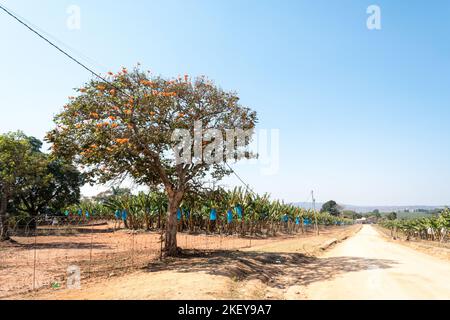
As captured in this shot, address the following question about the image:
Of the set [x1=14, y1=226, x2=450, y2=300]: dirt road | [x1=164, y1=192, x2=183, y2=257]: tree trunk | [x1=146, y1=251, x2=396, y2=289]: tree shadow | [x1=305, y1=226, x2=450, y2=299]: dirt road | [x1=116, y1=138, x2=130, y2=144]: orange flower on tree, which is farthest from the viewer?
[x1=164, y1=192, x2=183, y2=257]: tree trunk

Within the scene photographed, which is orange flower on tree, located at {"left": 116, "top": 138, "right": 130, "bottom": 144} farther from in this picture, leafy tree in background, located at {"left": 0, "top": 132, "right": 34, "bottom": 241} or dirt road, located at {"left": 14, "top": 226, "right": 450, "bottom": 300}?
leafy tree in background, located at {"left": 0, "top": 132, "right": 34, "bottom": 241}

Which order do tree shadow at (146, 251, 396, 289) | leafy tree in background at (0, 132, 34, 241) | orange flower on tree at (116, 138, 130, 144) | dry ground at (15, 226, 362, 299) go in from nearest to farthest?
dry ground at (15, 226, 362, 299)
orange flower on tree at (116, 138, 130, 144)
tree shadow at (146, 251, 396, 289)
leafy tree in background at (0, 132, 34, 241)

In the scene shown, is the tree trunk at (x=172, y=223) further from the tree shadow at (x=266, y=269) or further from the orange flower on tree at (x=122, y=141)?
the orange flower on tree at (x=122, y=141)

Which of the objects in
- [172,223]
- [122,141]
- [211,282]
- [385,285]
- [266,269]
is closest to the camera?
[211,282]

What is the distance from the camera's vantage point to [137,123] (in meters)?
14.4

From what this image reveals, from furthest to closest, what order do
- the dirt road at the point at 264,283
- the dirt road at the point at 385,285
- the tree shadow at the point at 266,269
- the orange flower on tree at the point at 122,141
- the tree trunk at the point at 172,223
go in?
the tree trunk at the point at 172,223, the tree shadow at the point at 266,269, the orange flower on tree at the point at 122,141, the dirt road at the point at 385,285, the dirt road at the point at 264,283

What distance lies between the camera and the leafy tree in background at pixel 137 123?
13734mm

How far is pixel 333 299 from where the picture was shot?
9.44 metres

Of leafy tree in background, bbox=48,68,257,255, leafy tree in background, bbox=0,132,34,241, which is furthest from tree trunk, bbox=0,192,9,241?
leafy tree in background, bbox=48,68,257,255

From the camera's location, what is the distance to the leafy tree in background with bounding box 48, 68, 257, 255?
13.7 metres

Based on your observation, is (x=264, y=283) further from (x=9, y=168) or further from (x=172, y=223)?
(x=9, y=168)

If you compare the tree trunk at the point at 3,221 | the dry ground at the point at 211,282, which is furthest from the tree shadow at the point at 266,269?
the tree trunk at the point at 3,221

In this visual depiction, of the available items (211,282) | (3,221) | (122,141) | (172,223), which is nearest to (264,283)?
(211,282)
